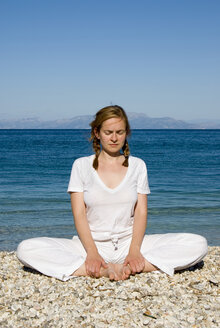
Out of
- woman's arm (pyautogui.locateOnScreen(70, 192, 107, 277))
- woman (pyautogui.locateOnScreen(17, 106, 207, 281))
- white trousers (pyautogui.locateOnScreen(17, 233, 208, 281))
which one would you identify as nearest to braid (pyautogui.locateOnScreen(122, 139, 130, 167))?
woman (pyautogui.locateOnScreen(17, 106, 207, 281))

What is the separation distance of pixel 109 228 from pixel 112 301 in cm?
113

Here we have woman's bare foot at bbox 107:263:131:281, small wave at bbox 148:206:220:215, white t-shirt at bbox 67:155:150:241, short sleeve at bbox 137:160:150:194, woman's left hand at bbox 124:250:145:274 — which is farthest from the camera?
small wave at bbox 148:206:220:215

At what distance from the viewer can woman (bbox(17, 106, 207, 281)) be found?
574 centimetres

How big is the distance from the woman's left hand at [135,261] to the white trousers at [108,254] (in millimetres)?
143

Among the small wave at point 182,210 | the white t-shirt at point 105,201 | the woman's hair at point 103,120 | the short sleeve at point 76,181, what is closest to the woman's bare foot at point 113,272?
the white t-shirt at point 105,201

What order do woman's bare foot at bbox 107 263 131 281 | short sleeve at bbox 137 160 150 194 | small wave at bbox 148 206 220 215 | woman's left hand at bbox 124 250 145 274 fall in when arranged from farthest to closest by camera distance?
1. small wave at bbox 148 206 220 215
2. short sleeve at bbox 137 160 150 194
3. woman's left hand at bbox 124 250 145 274
4. woman's bare foot at bbox 107 263 131 281

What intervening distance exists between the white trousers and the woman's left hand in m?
0.14

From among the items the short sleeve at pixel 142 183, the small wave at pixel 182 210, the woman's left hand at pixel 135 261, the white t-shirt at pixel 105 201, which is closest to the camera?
the woman's left hand at pixel 135 261

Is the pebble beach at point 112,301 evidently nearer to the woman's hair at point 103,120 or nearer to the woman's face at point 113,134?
the woman's hair at point 103,120

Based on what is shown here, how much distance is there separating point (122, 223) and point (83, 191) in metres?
0.70

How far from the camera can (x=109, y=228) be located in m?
5.84

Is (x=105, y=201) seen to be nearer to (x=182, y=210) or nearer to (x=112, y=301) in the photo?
(x=112, y=301)

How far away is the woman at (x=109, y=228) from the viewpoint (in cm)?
574

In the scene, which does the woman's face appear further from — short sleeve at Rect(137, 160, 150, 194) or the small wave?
the small wave
